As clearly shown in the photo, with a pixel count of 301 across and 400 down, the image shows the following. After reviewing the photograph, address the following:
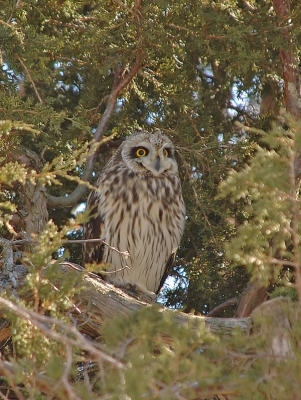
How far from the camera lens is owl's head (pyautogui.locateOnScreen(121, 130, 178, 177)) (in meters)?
4.93

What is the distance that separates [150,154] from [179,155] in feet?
0.93

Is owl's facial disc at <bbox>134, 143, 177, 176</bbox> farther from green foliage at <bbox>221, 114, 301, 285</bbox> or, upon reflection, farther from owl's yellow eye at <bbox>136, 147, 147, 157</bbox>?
green foliage at <bbox>221, 114, 301, 285</bbox>

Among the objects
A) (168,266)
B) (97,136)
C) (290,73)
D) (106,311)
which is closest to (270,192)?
(106,311)

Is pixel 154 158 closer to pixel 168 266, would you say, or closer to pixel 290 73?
pixel 168 266

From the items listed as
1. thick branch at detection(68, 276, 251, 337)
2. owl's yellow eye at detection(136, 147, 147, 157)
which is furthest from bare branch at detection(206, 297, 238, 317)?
→ owl's yellow eye at detection(136, 147, 147, 157)

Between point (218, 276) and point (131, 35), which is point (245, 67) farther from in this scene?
point (218, 276)

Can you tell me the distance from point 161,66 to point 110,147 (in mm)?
1178

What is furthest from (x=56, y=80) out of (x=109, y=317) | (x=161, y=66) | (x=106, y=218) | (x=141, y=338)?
(x=141, y=338)

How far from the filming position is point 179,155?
514 centimetres

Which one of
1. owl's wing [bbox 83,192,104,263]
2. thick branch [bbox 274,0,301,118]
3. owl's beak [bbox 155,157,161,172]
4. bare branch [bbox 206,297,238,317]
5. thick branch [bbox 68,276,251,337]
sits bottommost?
thick branch [bbox 68,276,251,337]

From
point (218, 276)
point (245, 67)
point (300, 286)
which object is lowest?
point (300, 286)

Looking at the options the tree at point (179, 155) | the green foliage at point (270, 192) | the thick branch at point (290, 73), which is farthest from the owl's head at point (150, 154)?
the green foliage at point (270, 192)

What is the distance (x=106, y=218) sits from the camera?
4.87 meters

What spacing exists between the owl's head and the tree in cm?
14
